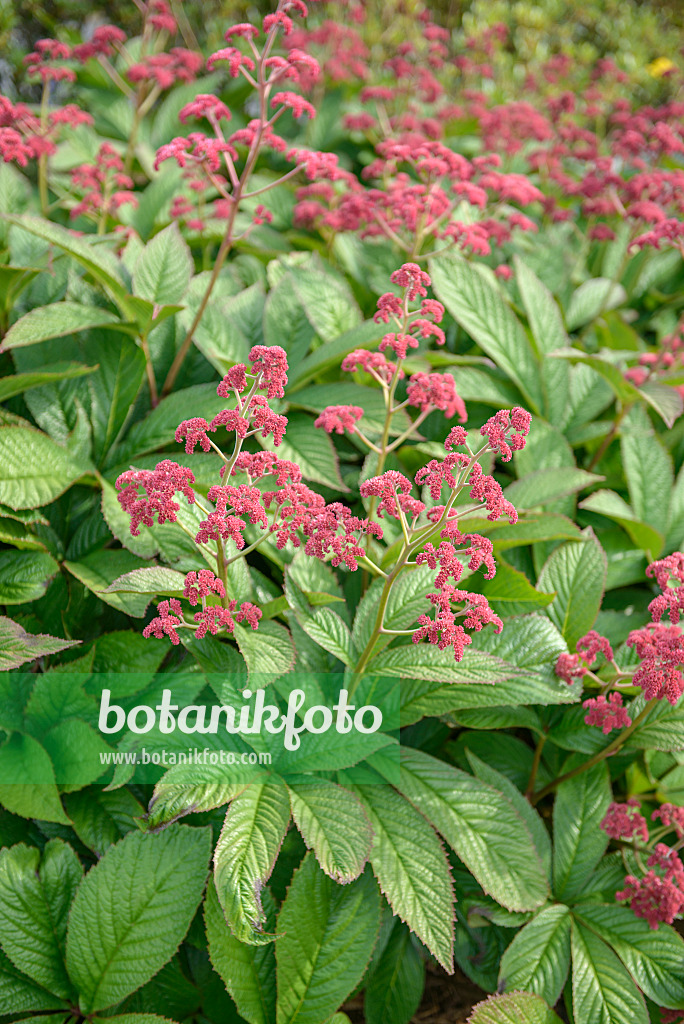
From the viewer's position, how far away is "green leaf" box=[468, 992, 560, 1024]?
4.67 ft

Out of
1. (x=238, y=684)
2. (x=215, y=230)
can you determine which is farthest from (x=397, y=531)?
(x=215, y=230)

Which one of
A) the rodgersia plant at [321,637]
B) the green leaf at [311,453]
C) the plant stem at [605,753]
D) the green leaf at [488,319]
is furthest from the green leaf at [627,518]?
the green leaf at [311,453]

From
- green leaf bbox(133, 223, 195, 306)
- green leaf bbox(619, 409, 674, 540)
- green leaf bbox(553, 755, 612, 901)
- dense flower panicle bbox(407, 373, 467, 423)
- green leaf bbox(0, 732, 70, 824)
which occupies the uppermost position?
dense flower panicle bbox(407, 373, 467, 423)

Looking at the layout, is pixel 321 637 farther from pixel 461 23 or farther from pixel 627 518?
pixel 461 23

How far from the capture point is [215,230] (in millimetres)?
2779

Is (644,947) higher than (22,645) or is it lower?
lower

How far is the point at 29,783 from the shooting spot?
152cm

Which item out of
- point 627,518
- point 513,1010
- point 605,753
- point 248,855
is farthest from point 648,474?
point 248,855

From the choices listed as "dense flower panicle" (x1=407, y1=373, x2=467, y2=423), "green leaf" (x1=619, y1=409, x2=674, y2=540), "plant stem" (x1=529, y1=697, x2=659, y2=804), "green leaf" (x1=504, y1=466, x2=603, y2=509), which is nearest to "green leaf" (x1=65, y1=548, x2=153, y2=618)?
"dense flower panicle" (x1=407, y1=373, x2=467, y2=423)

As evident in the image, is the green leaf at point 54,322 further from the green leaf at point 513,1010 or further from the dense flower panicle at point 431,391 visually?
the green leaf at point 513,1010

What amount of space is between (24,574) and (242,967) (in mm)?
888

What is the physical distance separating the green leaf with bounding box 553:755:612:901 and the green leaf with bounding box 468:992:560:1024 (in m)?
0.22

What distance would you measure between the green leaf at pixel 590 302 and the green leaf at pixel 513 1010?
7.02ft

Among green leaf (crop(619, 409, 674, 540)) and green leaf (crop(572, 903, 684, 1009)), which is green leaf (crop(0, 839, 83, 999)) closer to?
green leaf (crop(572, 903, 684, 1009))
